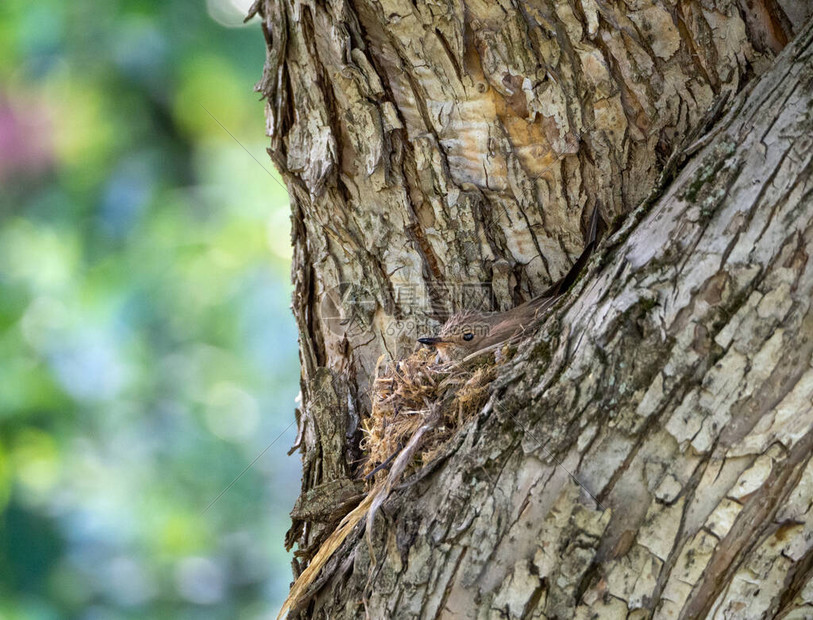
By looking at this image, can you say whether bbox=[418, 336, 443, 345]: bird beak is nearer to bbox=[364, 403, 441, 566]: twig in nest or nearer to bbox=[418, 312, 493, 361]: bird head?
bbox=[418, 312, 493, 361]: bird head

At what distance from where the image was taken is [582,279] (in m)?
1.29

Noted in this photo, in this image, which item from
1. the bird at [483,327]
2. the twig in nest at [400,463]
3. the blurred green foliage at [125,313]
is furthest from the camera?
Result: the blurred green foliage at [125,313]

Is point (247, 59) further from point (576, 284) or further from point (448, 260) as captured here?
point (576, 284)

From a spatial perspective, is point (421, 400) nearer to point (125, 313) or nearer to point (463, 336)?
point (463, 336)

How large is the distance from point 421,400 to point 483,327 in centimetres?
21

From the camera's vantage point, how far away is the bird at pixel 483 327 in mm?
1576

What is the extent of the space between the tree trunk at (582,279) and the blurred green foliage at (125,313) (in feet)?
7.70

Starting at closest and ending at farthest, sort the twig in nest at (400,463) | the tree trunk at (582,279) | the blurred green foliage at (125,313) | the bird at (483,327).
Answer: the tree trunk at (582,279), the twig in nest at (400,463), the bird at (483,327), the blurred green foliage at (125,313)

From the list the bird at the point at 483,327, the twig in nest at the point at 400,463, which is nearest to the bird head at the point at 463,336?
the bird at the point at 483,327

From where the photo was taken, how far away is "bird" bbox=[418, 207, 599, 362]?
5.17ft

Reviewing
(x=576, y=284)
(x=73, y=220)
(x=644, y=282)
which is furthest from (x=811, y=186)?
(x=73, y=220)

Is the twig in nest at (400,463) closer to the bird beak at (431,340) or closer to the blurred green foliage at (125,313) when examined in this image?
the bird beak at (431,340)

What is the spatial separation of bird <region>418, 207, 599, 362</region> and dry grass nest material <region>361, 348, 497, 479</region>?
38 millimetres

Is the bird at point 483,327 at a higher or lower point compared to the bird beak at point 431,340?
lower
